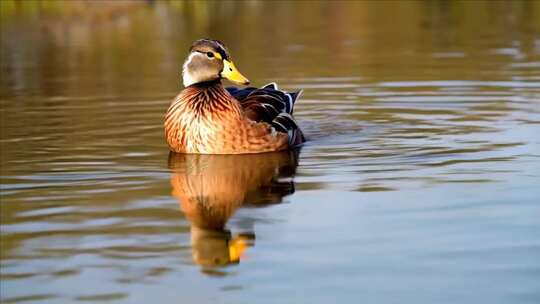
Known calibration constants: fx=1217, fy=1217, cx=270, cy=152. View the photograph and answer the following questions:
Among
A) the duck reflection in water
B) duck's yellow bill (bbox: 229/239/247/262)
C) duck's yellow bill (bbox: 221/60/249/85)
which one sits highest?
duck's yellow bill (bbox: 221/60/249/85)

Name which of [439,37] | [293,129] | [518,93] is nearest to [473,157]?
[293,129]

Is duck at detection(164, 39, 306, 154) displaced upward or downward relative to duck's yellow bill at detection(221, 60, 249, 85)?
downward

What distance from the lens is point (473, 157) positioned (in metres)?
10.9

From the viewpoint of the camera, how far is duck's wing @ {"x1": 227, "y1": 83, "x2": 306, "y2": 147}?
39.3ft

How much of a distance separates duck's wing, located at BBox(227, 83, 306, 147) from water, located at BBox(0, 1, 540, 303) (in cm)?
23

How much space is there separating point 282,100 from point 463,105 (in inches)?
120

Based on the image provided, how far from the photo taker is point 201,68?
1216 centimetres

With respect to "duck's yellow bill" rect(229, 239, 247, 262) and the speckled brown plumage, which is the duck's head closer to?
the speckled brown plumage

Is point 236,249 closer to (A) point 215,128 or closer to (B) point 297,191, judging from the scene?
(B) point 297,191

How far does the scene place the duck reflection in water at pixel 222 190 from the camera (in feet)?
25.2

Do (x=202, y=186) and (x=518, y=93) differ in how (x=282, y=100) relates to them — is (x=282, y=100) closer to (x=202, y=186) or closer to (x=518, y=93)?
(x=202, y=186)

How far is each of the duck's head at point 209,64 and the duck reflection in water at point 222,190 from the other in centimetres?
87

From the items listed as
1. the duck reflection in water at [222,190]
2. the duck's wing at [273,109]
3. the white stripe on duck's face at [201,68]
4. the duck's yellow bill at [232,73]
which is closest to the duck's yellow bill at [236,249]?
the duck reflection in water at [222,190]

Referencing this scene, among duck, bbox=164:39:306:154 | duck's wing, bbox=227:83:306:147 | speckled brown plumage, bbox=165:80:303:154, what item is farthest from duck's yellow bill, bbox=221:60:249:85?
duck's wing, bbox=227:83:306:147
